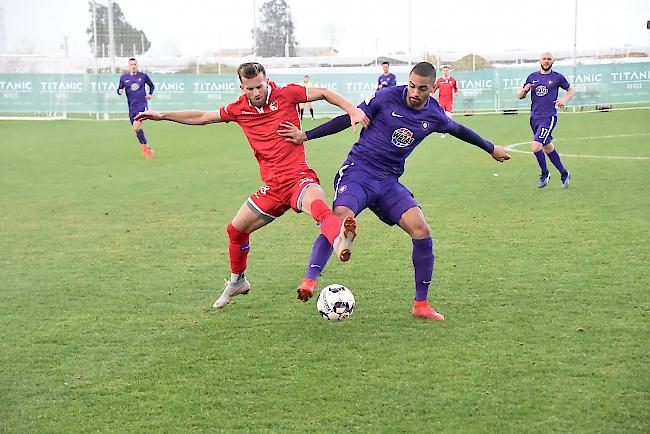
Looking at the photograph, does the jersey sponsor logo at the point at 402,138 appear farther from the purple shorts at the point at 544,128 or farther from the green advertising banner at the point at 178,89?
the green advertising banner at the point at 178,89

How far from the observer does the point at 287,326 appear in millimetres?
6711

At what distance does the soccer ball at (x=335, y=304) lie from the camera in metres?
6.59

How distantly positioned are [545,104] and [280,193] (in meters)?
9.37

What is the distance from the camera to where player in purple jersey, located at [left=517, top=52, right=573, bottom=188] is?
14789 millimetres

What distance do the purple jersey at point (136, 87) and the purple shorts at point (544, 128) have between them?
10797 mm

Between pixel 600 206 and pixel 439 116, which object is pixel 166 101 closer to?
pixel 600 206

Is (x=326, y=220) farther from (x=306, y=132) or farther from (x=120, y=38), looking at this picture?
(x=120, y=38)

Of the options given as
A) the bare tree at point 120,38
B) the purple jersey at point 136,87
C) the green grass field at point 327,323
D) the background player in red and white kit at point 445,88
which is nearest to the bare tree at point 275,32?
the bare tree at point 120,38

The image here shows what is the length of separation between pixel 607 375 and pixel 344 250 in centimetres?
194

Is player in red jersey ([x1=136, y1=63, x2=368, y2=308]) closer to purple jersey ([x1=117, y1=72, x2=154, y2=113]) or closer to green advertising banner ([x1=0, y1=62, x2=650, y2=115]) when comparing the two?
purple jersey ([x1=117, y1=72, x2=154, y2=113])

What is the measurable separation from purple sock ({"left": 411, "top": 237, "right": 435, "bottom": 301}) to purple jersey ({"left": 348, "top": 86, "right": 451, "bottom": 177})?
71 centimetres

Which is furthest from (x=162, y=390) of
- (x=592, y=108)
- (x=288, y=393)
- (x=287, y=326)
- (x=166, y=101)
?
(x=592, y=108)

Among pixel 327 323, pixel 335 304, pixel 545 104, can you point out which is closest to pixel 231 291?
pixel 327 323

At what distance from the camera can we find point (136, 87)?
22.2 meters
